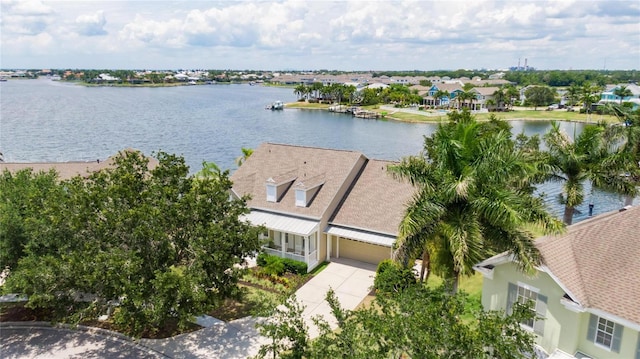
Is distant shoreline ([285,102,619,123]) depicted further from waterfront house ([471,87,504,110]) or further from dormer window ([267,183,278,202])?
dormer window ([267,183,278,202])

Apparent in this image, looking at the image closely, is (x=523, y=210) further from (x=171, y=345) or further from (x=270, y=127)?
(x=270, y=127)

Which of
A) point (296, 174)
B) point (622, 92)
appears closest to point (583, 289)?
point (296, 174)

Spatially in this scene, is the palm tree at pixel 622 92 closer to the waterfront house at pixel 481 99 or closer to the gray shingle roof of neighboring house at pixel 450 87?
the waterfront house at pixel 481 99

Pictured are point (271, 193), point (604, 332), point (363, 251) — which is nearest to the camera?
point (604, 332)

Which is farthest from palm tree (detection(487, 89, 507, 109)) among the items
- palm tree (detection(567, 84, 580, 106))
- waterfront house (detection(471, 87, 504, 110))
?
palm tree (detection(567, 84, 580, 106))

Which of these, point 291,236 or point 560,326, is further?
point 291,236

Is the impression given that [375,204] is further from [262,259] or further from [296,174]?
[262,259]
